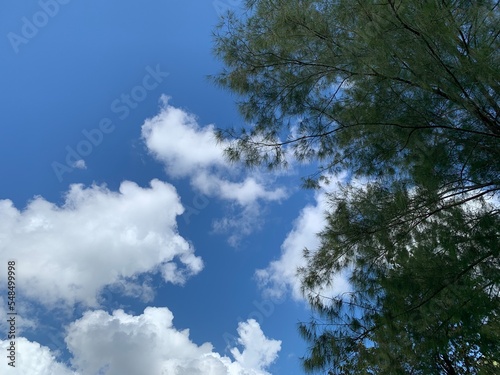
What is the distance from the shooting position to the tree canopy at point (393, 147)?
3150mm

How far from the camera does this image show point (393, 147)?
4.01m

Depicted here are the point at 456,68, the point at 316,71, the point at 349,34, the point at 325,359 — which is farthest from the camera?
the point at 316,71

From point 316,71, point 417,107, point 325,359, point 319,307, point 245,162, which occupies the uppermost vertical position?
point 316,71

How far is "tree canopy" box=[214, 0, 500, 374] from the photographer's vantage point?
3.15 m

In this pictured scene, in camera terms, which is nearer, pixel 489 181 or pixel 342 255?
pixel 489 181

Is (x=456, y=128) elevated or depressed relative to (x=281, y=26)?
depressed

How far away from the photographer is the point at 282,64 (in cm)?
448

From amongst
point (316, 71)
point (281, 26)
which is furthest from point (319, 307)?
point (281, 26)

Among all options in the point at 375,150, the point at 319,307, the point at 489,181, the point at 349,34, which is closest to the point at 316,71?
the point at 349,34

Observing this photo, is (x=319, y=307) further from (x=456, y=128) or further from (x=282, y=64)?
(x=282, y=64)

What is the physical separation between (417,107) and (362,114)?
0.49m

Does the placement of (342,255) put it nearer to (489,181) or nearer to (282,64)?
(489,181)

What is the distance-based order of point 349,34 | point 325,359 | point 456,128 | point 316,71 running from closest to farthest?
point 456,128 < point 349,34 < point 325,359 < point 316,71

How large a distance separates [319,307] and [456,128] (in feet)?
7.48
